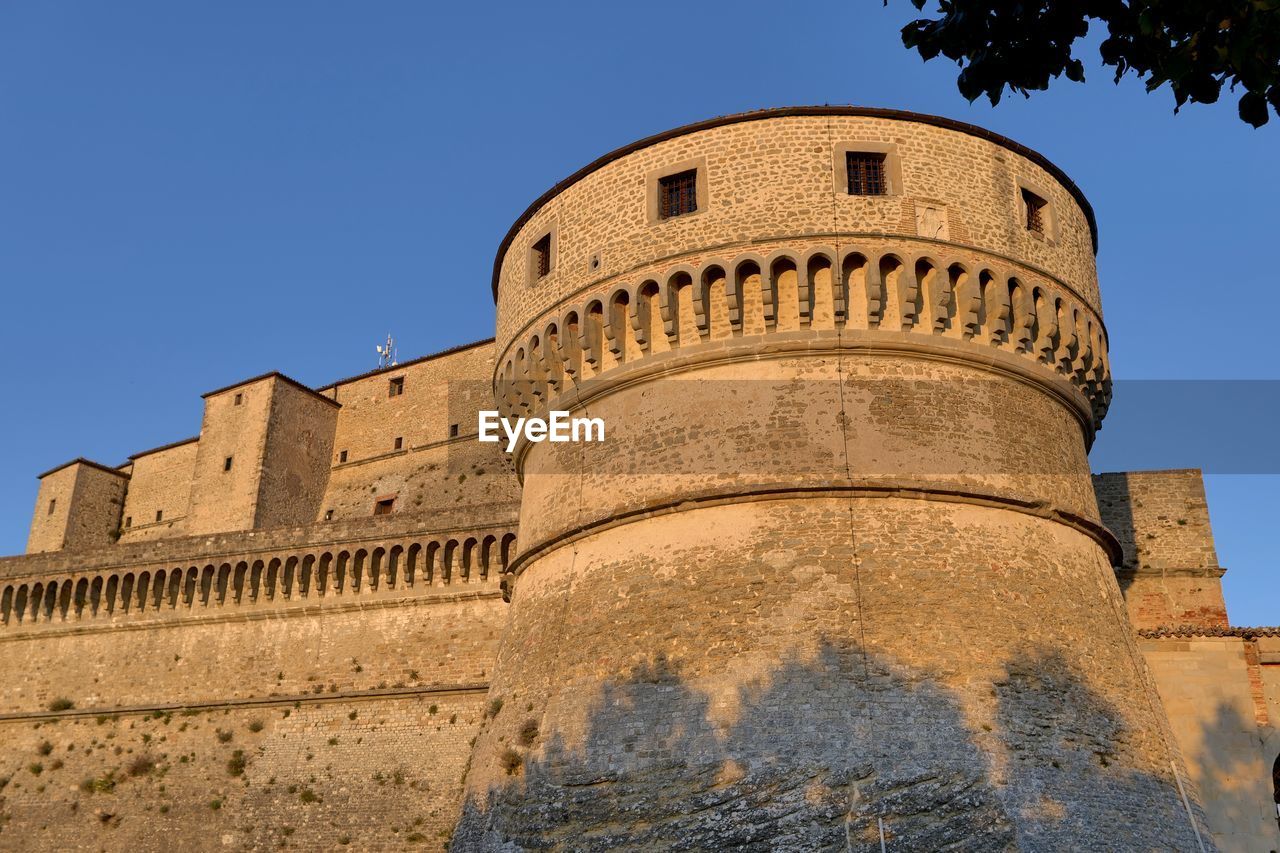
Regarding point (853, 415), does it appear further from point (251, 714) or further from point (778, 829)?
point (251, 714)

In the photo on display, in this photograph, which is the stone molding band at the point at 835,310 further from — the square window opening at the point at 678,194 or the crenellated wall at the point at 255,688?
the crenellated wall at the point at 255,688

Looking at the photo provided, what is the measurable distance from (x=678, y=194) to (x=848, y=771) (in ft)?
23.4

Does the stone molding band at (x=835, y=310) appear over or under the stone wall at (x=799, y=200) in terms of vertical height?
under

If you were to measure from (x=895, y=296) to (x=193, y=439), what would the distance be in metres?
28.4

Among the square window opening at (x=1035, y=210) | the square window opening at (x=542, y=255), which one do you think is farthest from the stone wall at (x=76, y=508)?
the square window opening at (x=1035, y=210)

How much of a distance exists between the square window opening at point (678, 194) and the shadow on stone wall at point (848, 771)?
5432mm

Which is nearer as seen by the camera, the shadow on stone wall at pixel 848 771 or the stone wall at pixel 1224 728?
the shadow on stone wall at pixel 848 771

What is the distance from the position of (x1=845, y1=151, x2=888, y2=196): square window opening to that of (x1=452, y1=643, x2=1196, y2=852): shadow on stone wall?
548 cm

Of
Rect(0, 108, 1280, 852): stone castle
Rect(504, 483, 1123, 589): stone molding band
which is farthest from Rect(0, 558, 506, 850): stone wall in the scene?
Rect(504, 483, 1123, 589): stone molding band

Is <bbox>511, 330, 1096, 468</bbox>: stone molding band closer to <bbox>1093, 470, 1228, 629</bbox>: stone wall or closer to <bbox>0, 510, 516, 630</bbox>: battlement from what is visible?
<bbox>1093, 470, 1228, 629</bbox>: stone wall

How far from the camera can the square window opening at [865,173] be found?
14008mm

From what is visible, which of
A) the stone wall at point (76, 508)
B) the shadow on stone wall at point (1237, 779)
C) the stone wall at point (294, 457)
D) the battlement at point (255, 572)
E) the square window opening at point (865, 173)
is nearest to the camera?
the square window opening at point (865, 173)

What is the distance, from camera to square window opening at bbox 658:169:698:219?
1441 cm

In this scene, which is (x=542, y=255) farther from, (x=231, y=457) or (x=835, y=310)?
(x=231, y=457)
